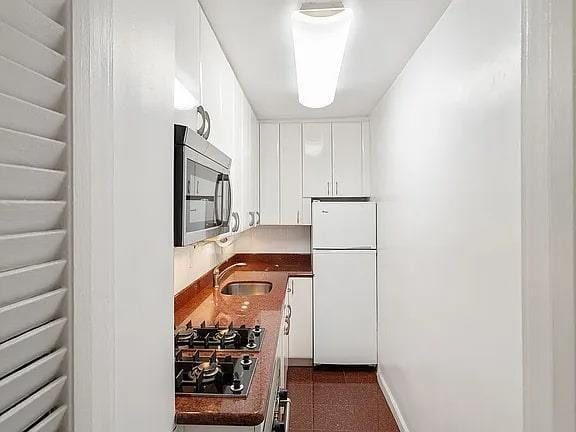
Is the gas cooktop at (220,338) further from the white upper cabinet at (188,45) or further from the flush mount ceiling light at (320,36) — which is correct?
the flush mount ceiling light at (320,36)

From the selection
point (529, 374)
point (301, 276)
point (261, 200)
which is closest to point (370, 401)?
point (301, 276)

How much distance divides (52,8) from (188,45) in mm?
1323

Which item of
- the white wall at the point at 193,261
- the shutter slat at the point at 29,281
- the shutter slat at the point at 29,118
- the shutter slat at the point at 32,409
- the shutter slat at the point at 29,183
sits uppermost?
the shutter slat at the point at 29,118

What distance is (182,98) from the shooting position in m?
1.80

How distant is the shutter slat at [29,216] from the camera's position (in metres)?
0.57

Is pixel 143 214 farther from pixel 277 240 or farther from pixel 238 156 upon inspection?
pixel 277 240

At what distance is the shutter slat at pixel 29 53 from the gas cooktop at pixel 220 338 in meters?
1.72

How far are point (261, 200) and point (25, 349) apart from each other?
4.49 meters

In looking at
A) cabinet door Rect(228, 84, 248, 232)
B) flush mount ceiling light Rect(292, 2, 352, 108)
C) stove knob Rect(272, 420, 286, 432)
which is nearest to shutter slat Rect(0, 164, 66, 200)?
flush mount ceiling light Rect(292, 2, 352, 108)

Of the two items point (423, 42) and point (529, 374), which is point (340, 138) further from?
point (529, 374)

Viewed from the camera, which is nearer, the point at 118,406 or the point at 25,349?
the point at 25,349

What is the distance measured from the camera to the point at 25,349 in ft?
1.99

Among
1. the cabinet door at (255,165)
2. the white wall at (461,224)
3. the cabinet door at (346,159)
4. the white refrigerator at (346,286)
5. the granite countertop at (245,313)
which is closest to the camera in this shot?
the granite countertop at (245,313)

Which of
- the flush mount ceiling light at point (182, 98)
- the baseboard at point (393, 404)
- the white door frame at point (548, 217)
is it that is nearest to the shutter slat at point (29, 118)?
the white door frame at point (548, 217)
